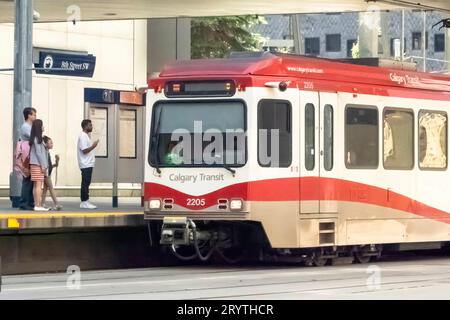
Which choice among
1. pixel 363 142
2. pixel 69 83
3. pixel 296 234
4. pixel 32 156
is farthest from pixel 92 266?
pixel 69 83

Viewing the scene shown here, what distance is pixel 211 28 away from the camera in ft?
145

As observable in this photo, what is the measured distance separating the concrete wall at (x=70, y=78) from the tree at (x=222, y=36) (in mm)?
5740

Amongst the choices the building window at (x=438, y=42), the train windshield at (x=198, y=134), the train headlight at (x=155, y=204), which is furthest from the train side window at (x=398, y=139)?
the building window at (x=438, y=42)

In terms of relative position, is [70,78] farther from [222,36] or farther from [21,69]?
[21,69]

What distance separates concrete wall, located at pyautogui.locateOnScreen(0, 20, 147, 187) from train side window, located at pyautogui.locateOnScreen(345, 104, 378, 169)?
52.1 ft

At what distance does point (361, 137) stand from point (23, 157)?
543cm

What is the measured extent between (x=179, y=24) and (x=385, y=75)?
1855 cm

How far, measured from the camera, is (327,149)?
62.4 feet

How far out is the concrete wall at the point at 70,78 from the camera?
3347cm

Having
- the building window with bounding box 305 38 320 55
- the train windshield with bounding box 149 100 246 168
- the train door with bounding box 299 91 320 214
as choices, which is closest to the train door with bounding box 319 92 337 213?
the train door with bounding box 299 91 320 214

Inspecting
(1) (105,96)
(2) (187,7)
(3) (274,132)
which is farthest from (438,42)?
(3) (274,132)

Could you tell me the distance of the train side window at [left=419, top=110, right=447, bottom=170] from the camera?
20891 millimetres

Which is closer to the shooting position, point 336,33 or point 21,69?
point 21,69

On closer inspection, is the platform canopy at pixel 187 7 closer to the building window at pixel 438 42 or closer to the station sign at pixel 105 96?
the station sign at pixel 105 96
